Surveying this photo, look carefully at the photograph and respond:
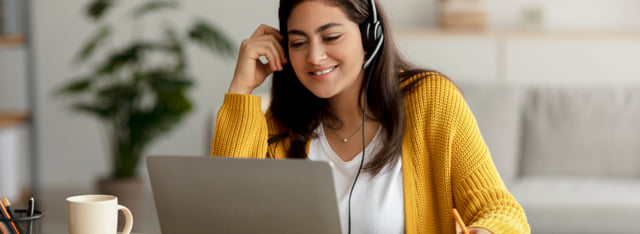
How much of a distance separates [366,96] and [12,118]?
8.02 ft

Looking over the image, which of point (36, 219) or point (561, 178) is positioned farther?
point (561, 178)

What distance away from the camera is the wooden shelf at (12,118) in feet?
10.4

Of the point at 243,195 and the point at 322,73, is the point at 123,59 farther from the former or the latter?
the point at 243,195

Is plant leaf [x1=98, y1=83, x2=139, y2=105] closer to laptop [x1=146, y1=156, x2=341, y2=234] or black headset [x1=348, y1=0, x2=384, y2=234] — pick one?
black headset [x1=348, y1=0, x2=384, y2=234]

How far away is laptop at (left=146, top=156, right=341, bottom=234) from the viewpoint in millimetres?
862

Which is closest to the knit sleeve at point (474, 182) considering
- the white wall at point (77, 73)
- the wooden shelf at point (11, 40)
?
the white wall at point (77, 73)

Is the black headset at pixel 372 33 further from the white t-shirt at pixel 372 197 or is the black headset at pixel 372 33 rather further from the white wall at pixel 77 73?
the white wall at pixel 77 73

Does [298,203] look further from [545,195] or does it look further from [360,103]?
[545,195]

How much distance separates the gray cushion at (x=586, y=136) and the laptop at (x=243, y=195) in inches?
76.2

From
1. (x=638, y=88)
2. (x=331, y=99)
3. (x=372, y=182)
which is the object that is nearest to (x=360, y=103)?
(x=331, y=99)

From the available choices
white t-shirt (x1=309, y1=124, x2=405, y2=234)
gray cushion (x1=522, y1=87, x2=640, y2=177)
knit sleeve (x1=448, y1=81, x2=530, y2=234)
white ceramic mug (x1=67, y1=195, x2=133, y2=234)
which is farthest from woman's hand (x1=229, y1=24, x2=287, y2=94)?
gray cushion (x1=522, y1=87, x2=640, y2=177)

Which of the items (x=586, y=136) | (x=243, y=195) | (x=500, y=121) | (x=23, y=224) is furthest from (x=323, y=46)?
(x=586, y=136)

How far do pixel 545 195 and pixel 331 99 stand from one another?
3.92 ft

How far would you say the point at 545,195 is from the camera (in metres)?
2.33
